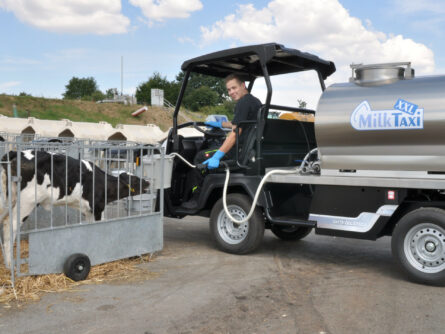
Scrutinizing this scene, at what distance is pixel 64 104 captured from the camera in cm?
4981

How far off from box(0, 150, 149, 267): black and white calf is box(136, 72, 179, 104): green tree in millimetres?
75015

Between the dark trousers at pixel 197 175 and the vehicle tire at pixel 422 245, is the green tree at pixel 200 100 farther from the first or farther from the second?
the vehicle tire at pixel 422 245

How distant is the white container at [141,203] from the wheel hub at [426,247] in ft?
10.5

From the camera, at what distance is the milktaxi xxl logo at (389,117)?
15.9 feet

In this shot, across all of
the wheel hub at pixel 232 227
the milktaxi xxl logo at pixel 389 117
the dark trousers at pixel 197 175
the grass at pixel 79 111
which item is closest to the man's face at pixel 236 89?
the dark trousers at pixel 197 175

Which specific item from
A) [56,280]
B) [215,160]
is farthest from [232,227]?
[56,280]

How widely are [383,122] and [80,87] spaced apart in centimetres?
9692

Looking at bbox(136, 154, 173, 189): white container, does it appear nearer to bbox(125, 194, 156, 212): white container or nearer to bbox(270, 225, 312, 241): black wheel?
bbox(125, 194, 156, 212): white container

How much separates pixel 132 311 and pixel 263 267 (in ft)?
6.60

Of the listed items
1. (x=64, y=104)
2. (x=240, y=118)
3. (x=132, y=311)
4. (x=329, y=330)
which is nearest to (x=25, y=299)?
(x=132, y=311)

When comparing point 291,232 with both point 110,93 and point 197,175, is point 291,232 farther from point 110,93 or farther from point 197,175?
point 110,93

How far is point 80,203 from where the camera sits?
18.4 ft

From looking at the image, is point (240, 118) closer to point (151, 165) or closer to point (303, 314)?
point (151, 165)

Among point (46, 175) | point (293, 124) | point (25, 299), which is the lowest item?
point (25, 299)
